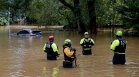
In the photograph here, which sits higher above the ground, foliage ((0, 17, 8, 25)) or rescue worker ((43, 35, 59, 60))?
rescue worker ((43, 35, 59, 60))

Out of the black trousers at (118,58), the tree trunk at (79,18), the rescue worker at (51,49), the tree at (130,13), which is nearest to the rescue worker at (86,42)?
the rescue worker at (51,49)

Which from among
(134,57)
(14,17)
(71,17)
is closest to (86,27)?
(71,17)

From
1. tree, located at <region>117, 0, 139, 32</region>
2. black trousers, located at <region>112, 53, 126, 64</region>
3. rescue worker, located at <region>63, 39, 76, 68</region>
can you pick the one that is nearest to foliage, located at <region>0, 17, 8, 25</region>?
tree, located at <region>117, 0, 139, 32</region>

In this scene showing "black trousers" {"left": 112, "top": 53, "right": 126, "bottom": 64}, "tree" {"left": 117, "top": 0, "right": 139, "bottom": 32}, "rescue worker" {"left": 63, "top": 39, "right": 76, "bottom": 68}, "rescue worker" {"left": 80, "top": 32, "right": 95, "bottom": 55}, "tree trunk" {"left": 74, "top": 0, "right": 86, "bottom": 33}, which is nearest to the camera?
"rescue worker" {"left": 63, "top": 39, "right": 76, "bottom": 68}

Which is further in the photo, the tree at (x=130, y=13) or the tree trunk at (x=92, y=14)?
the tree trunk at (x=92, y=14)

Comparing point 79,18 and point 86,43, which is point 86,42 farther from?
point 79,18

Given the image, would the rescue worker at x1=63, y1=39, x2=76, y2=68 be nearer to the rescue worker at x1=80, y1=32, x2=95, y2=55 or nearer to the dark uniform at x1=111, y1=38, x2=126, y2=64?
the dark uniform at x1=111, y1=38, x2=126, y2=64

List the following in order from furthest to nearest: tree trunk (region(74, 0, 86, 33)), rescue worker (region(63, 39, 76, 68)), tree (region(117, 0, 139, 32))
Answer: tree trunk (region(74, 0, 86, 33))
tree (region(117, 0, 139, 32))
rescue worker (region(63, 39, 76, 68))

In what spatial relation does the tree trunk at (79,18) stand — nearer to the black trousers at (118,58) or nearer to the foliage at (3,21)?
the black trousers at (118,58)

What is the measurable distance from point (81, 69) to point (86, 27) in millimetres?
31797

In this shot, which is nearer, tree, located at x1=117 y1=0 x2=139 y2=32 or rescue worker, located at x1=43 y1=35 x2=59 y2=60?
rescue worker, located at x1=43 y1=35 x2=59 y2=60

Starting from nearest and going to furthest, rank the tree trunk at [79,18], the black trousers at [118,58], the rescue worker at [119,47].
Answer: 1. the rescue worker at [119,47]
2. the black trousers at [118,58]
3. the tree trunk at [79,18]

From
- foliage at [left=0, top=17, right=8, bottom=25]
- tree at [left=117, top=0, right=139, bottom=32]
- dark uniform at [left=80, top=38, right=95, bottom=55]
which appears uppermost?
tree at [left=117, top=0, right=139, bottom=32]

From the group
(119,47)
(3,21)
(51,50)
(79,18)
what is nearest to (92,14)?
(79,18)
